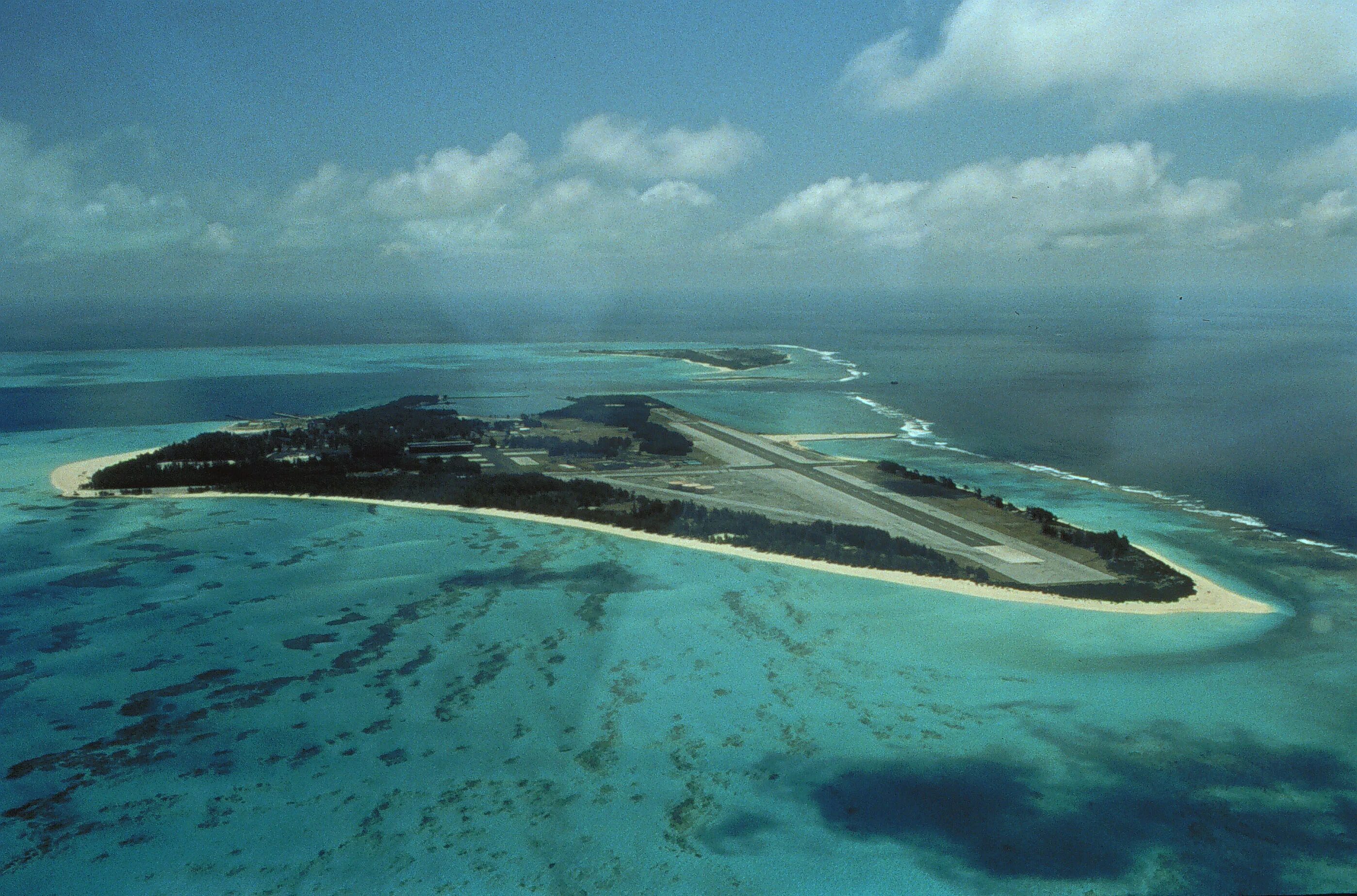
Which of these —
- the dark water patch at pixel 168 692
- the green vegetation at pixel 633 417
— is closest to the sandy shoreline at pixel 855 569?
the green vegetation at pixel 633 417

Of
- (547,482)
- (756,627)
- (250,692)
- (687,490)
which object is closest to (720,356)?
(687,490)

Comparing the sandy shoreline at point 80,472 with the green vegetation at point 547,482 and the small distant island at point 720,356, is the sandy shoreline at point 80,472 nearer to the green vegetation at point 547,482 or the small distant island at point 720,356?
the green vegetation at point 547,482

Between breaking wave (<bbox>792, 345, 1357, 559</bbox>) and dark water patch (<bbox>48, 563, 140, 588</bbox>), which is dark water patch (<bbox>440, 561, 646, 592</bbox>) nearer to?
dark water patch (<bbox>48, 563, 140, 588</bbox>)

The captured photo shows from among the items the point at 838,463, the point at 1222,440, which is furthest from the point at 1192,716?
the point at 1222,440

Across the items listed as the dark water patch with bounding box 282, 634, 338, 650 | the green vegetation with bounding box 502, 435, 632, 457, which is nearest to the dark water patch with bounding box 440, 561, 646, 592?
the dark water patch with bounding box 282, 634, 338, 650

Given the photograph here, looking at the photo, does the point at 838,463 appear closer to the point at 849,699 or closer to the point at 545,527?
the point at 545,527

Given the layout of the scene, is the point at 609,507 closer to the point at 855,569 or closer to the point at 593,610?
the point at 855,569
